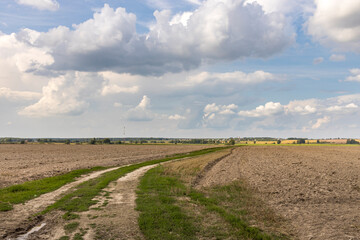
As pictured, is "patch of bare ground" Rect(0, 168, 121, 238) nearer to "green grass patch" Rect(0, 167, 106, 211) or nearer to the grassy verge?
"green grass patch" Rect(0, 167, 106, 211)

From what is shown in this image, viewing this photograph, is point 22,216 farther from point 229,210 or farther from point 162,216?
point 229,210

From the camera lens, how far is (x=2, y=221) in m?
12.9

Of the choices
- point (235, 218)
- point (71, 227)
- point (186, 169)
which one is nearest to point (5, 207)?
point (71, 227)

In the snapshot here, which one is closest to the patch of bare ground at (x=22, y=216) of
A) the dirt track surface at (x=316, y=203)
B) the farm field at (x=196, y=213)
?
the farm field at (x=196, y=213)

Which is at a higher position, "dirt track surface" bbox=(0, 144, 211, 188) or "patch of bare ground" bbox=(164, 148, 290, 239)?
"patch of bare ground" bbox=(164, 148, 290, 239)

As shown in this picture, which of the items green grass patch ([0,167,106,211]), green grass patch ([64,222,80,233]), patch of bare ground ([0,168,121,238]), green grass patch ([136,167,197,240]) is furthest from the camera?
green grass patch ([0,167,106,211])

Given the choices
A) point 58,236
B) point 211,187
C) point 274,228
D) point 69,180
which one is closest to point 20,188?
point 69,180

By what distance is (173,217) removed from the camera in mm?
13352

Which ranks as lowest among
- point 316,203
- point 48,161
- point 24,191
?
point 48,161

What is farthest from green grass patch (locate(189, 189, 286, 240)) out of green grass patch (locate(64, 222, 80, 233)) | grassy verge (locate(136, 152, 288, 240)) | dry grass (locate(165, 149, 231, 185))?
dry grass (locate(165, 149, 231, 185))

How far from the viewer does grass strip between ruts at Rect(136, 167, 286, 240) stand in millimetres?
11070

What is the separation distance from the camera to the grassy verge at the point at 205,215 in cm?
1124

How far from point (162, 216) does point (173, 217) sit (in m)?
0.58

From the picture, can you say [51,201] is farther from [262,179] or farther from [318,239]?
[262,179]
